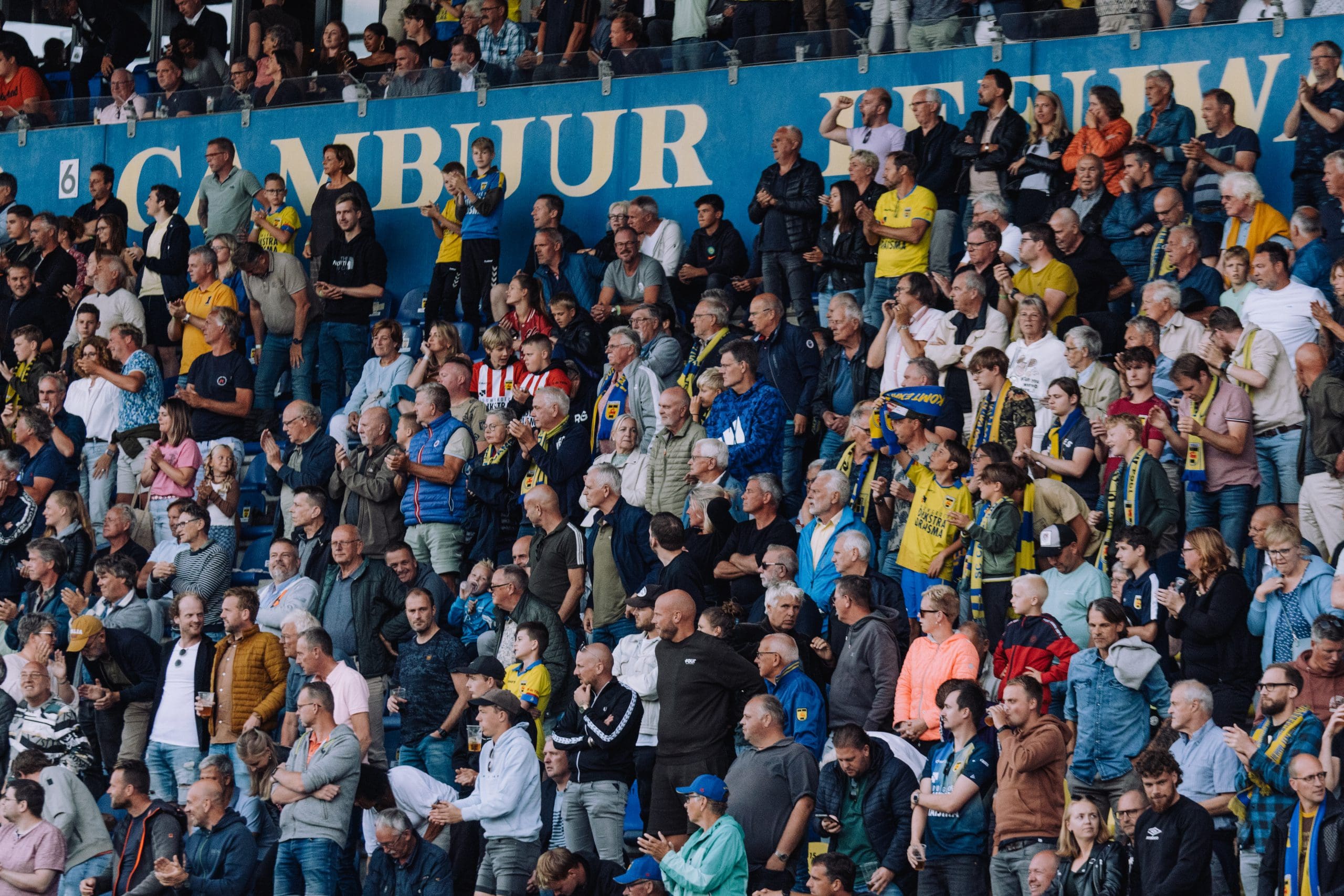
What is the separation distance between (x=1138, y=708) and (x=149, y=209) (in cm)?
1047

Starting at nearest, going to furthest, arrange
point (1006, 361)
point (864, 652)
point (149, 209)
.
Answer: point (864, 652) < point (1006, 361) < point (149, 209)

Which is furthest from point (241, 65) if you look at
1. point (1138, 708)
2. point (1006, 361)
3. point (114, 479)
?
point (1138, 708)

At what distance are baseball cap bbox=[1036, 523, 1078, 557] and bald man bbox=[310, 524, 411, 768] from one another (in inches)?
156

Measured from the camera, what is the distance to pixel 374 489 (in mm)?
13547

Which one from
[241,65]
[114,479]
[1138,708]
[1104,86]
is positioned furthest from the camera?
[241,65]

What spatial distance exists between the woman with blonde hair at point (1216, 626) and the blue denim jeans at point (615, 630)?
3407mm

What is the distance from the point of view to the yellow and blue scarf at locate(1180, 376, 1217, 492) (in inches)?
452

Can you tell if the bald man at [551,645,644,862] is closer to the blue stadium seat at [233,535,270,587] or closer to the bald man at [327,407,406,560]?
the bald man at [327,407,406,560]

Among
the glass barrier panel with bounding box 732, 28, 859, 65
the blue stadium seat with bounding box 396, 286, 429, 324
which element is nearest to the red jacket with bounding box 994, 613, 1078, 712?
the glass barrier panel with bounding box 732, 28, 859, 65

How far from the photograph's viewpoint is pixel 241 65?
19016 mm

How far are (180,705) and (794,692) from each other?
414 cm

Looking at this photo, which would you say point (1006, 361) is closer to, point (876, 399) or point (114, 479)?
point (876, 399)

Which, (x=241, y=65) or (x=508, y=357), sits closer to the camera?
(x=508, y=357)

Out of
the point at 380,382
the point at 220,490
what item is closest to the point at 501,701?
the point at 220,490
